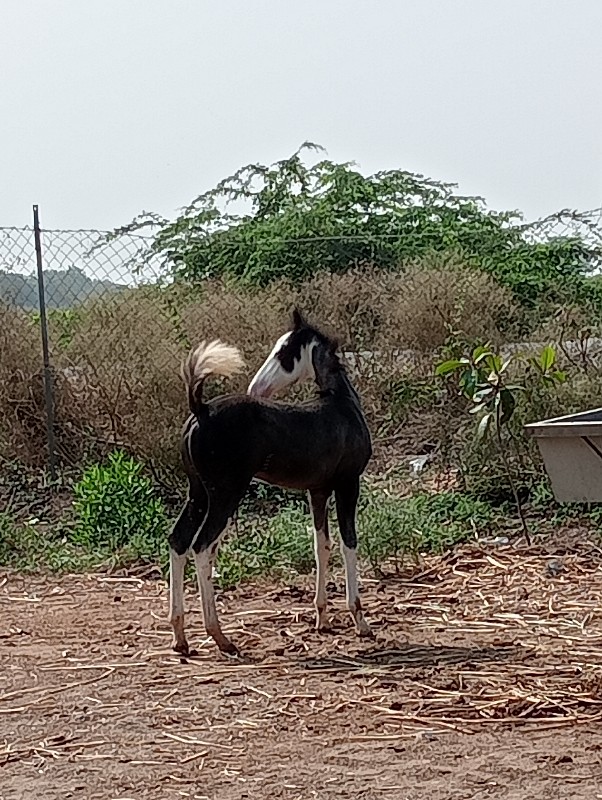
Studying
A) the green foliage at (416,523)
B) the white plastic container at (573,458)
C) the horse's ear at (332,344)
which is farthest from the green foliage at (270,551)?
the white plastic container at (573,458)

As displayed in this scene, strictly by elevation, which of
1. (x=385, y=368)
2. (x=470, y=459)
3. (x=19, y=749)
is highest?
(x=385, y=368)

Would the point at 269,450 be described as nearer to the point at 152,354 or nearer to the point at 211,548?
the point at 211,548

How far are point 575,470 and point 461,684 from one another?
173 cm

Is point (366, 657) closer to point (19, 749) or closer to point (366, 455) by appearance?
point (366, 455)

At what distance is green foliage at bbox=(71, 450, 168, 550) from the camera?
979 centimetres

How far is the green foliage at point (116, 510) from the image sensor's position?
979 cm

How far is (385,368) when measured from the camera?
39.3ft

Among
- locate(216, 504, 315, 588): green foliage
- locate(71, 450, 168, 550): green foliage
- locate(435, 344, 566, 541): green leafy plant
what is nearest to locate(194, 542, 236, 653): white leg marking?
locate(216, 504, 315, 588): green foliage

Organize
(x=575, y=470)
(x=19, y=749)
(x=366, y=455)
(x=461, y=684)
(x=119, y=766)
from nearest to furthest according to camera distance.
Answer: (x=575, y=470)
(x=119, y=766)
(x=19, y=749)
(x=461, y=684)
(x=366, y=455)

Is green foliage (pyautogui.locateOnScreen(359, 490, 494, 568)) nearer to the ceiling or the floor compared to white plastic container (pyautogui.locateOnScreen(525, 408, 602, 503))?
nearer to the floor

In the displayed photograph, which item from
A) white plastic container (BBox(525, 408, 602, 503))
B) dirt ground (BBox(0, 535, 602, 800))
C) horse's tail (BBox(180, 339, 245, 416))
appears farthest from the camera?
horse's tail (BBox(180, 339, 245, 416))

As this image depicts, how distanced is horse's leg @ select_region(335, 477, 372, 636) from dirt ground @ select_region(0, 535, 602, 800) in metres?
0.15

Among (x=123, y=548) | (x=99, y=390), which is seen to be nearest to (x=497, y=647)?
(x=123, y=548)

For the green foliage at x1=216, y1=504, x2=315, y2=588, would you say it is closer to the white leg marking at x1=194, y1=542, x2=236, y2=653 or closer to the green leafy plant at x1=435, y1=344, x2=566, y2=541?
the green leafy plant at x1=435, y1=344, x2=566, y2=541
